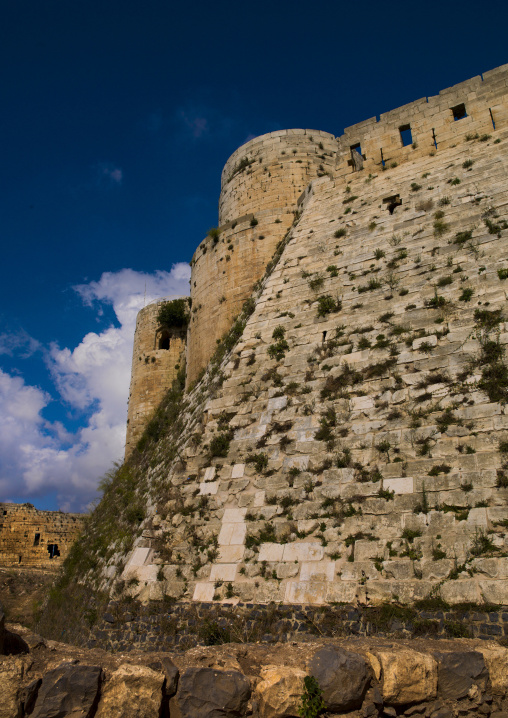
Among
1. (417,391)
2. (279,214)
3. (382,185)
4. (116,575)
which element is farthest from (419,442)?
(279,214)

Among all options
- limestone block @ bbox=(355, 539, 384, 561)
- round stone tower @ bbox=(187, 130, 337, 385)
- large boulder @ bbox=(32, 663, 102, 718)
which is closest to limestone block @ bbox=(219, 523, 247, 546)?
limestone block @ bbox=(355, 539, 384, 561)

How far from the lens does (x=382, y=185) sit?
37.9 ft

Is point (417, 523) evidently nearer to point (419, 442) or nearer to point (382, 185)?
point (419, 442)

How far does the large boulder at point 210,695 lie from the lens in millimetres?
3748

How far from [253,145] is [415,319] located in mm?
10142

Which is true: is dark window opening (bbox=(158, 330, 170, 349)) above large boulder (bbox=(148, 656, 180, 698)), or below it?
above

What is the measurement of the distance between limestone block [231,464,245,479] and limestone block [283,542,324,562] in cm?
151

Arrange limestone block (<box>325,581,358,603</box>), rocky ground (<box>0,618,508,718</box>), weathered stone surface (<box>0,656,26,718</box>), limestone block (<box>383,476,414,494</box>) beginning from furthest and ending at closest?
1. limestone block (<box>383,476,414,494</box>)
2. limestone block (<box>325,581,358,603</box>)
3. rocky ground (<box>0,618,508,718</box>)
4. weathered stone surface (<box>0,656,26,718</box>)

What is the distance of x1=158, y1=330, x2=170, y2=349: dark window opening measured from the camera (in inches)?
808

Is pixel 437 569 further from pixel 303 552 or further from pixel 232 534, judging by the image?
pixel 232 534

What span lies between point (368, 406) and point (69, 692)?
524 centimetres

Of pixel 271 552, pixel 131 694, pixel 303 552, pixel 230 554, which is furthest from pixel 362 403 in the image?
pixel 131 694

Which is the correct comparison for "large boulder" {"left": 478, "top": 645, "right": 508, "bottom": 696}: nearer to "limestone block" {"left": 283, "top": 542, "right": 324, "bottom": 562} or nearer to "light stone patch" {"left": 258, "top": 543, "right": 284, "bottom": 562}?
"limestone block" {"left": 283, "top": 542, "right": 324, "bottom": 562}

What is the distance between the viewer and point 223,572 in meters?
7.02
